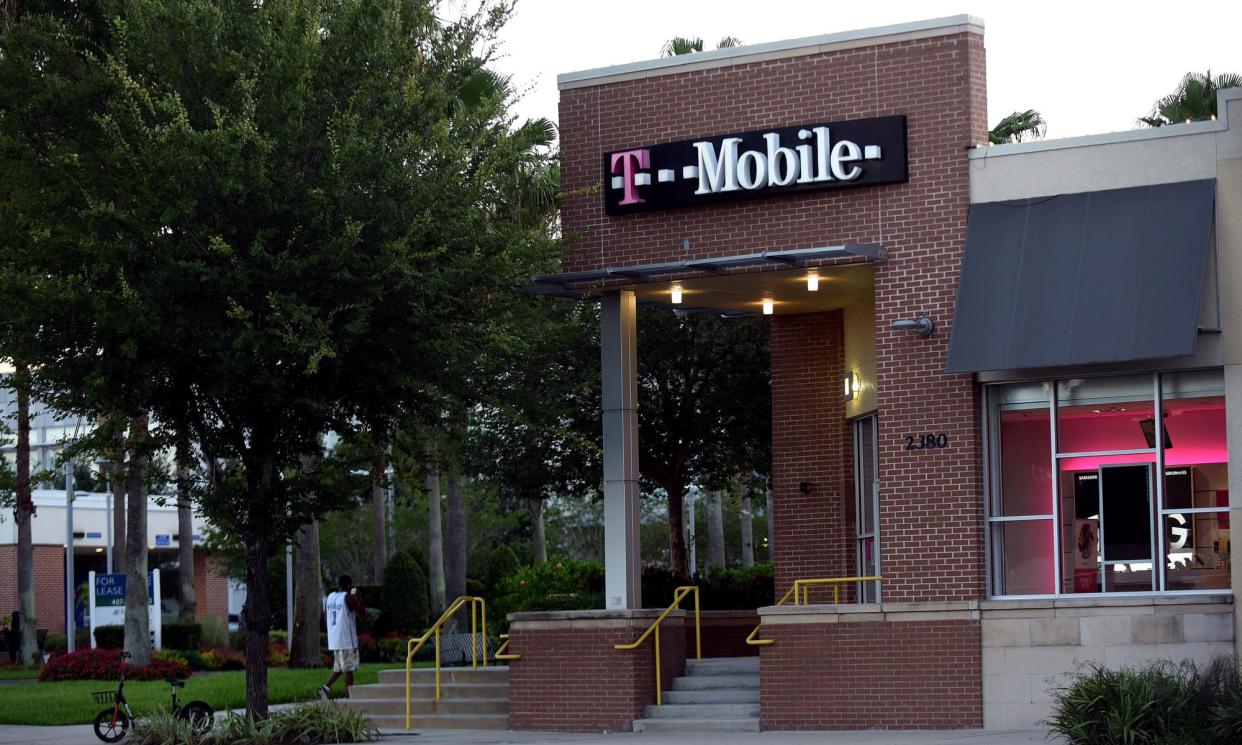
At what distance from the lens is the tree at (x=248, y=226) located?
698 inches

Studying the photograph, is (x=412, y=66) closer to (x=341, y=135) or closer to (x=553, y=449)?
(x=341, y=135)

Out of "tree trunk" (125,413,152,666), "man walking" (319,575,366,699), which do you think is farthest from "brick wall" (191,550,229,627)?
"man walking" (319,575,366,699)

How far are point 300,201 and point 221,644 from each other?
28.0 meters

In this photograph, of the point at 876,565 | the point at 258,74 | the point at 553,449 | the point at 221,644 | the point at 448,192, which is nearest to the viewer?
the point at 258,74

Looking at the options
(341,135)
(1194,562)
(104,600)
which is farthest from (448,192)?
(104,600)

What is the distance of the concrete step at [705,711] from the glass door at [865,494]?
4211mm

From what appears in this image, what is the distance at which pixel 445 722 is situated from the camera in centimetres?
2138

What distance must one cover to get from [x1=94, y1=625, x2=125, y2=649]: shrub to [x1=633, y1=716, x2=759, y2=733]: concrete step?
79.7ft

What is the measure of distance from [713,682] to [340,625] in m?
5.81

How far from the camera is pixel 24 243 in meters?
18.3

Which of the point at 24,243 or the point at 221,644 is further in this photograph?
the point at 221,644

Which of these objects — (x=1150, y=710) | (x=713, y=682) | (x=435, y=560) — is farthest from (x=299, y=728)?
(x=435, y=560)

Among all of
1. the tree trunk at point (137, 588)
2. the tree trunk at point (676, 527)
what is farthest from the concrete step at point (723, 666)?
the tree trunk at point (137, 588)

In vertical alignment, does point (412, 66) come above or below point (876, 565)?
above
